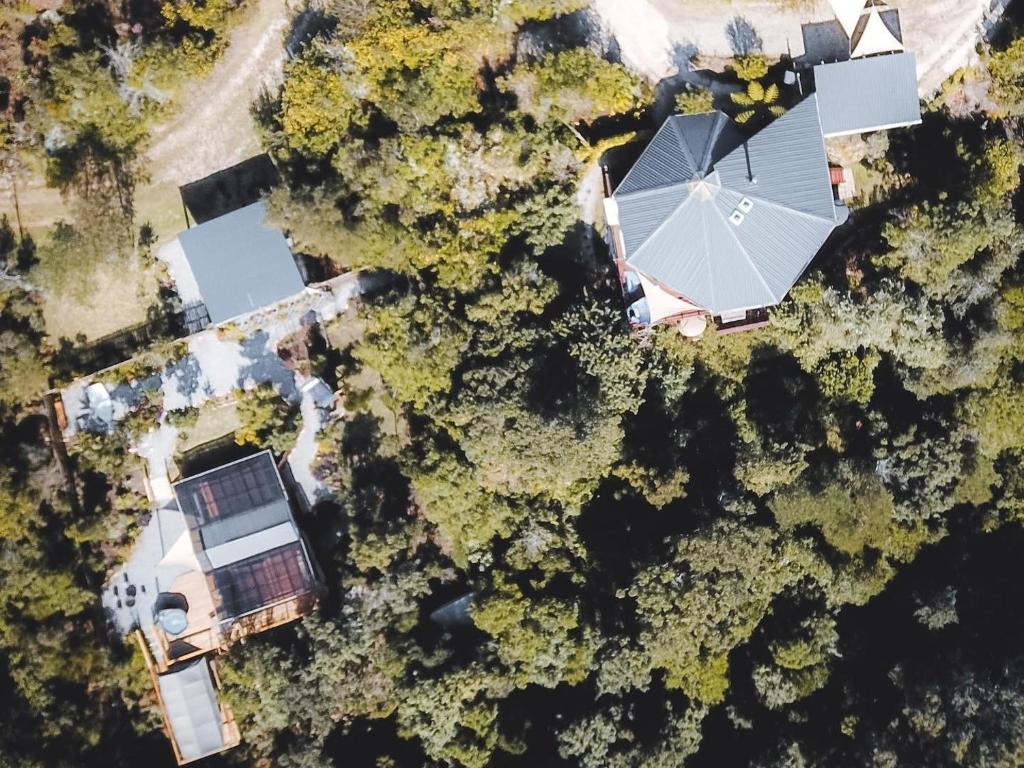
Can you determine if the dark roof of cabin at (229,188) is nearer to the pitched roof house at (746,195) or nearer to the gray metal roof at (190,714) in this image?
the pitched roof house at (746,195)

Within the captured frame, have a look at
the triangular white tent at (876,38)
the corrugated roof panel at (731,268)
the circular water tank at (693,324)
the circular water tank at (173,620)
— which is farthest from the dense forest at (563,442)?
the triangular white tent at (876,38)

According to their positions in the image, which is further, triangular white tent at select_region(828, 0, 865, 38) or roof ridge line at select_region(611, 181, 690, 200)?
triangular white tent at select_region(828, 0, 865, 38)

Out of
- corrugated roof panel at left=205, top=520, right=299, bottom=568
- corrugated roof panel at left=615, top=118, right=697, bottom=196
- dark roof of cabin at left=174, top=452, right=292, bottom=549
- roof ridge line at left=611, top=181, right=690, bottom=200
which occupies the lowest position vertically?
corrugated roof panel at left=205, top=520, right=299, bottom=568

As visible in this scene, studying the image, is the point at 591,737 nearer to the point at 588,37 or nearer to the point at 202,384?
the point at 202,384

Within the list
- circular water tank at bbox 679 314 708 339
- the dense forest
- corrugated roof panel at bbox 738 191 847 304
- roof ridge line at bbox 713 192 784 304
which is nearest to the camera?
roof ridge line at bbox 713 192 784 304

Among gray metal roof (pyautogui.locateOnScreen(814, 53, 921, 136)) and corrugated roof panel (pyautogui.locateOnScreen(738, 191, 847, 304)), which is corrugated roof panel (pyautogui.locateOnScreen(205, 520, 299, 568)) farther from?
gray metal roof (pyautogui.locateOnScreen(814, 53, 921, 136))

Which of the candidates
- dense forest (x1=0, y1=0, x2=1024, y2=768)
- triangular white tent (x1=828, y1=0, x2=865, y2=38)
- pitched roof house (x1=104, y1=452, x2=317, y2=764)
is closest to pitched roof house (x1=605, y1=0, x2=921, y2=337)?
triangular white tent (x1=828, y1=0, x2=865, y2=38)
